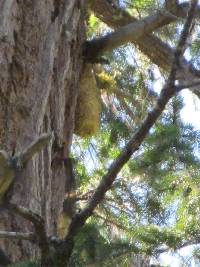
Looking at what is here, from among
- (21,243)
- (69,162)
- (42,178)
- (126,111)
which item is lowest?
(21,243)

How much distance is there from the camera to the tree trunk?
172 cm

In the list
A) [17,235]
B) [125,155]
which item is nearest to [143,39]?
[125,155]

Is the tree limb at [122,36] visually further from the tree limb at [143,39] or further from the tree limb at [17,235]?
the tree limb at [17,235]

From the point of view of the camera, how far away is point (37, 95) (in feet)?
6.26

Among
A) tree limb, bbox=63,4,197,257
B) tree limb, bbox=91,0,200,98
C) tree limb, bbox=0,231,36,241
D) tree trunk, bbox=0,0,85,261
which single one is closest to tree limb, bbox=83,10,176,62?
tree trunk, bbox=0,0,85,261

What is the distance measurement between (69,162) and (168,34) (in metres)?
1.55

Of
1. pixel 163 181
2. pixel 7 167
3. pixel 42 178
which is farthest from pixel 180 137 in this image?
pixel 7 167

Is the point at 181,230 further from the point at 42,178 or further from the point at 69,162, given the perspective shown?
the point at 42,178

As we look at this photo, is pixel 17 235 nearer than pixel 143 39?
Yes

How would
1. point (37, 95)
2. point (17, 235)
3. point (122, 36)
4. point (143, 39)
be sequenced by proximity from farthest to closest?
point (143, 39), point (122, 36), point (37, 95), point (17, 235)

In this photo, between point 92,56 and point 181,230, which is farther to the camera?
point 181,230

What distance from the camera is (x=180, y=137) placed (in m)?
3.23

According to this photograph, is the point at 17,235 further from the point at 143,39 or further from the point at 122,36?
the point at 143,39

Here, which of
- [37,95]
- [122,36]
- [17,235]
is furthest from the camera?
[122,36]
